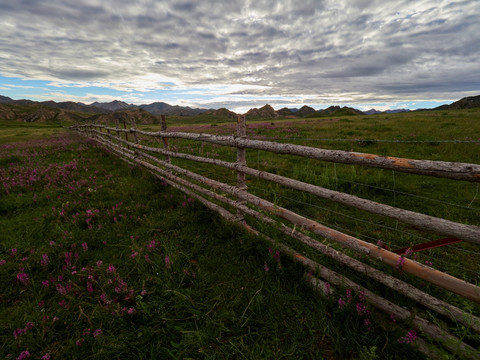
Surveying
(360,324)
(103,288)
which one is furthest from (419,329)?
(103,288)

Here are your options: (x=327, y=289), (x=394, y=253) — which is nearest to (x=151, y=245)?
(x=327, y=289)

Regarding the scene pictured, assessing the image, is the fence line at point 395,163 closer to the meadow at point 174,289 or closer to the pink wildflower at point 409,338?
the meadow at point 174,289

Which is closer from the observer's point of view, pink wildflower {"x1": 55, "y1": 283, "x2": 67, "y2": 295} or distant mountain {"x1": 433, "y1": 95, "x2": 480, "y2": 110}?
pink wildflower {"x1": 55, "y1": 283, "x2": 67, "y2": 295}

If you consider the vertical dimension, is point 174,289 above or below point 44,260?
below

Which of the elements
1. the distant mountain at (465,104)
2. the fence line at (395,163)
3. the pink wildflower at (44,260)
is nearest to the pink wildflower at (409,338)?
the fence line at (395,163)

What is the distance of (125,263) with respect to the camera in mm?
3178

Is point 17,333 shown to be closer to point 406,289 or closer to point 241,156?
point 241,156

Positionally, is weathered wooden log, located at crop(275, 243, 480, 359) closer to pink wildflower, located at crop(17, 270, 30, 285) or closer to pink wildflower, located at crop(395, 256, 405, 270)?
pink wildflower, located at crop(395, 256, 405, 270)

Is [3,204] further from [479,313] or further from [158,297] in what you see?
[479,313]

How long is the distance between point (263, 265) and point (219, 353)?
4.23 ft

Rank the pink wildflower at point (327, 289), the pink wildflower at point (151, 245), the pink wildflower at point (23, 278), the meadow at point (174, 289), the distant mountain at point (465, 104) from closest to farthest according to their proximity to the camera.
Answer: the meadow at point (174, 289), the pink wildflower at point (327, 289), the pink wildflower at point (23, 278), the pink wildflower at point (151, 245), the distant mountain at point (465, 104)

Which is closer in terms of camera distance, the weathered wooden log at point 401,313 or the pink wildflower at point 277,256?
the weathered wooden log at point 401,313

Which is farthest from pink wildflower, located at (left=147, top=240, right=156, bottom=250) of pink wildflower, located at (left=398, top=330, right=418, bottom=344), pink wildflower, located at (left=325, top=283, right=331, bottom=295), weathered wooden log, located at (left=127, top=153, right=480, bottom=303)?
pink wildflower, located at (left=398, top=330, right=418, bottom=344)

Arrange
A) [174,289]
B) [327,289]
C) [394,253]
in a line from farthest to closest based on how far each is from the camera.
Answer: [174,289], [327,289], [394,253]
